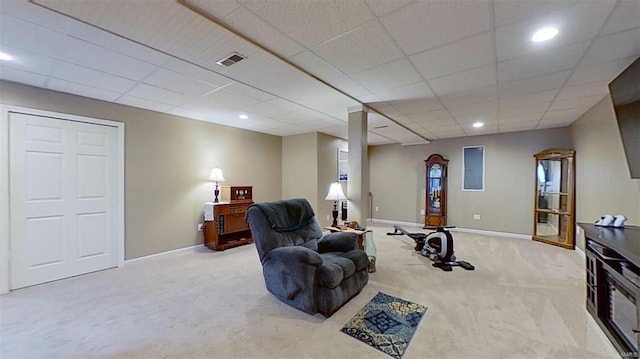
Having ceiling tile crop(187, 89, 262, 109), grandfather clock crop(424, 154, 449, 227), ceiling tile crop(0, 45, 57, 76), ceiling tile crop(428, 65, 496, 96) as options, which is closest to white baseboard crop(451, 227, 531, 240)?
grandfather clock crop(424, 154, 449, 227)

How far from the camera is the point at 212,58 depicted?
7.93 ft

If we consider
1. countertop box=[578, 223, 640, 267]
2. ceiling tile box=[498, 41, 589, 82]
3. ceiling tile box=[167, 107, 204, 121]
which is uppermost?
ceiling tile box=[498, 41, 589, 82]

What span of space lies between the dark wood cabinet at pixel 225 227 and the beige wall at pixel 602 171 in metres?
5.32

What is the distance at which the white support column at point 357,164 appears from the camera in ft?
12.6

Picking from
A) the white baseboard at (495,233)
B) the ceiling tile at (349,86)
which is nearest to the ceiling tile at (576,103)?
the ceiling tile at (349,86)

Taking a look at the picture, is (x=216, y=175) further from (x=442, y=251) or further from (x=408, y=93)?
(x=442, y=251)

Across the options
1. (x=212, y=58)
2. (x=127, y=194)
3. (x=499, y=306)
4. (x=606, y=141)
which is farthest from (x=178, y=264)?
(x=606, y=141)

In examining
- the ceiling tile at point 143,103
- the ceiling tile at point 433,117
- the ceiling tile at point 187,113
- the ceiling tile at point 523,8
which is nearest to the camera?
the ceiling tile at point 523,8

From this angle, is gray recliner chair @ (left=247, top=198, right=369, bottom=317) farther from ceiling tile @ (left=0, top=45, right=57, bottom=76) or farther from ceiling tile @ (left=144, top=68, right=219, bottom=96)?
ceiling tile @ (left=0, top=45, right=57, bottom=76)

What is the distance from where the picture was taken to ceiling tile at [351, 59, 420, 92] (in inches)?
101

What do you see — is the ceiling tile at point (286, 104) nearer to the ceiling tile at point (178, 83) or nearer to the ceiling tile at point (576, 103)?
the ceiling tile at point (178, 83)

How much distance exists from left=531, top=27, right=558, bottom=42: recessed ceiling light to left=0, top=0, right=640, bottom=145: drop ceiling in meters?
0.05

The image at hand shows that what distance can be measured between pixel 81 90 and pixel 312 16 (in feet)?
10.6

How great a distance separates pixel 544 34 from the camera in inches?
77.7
